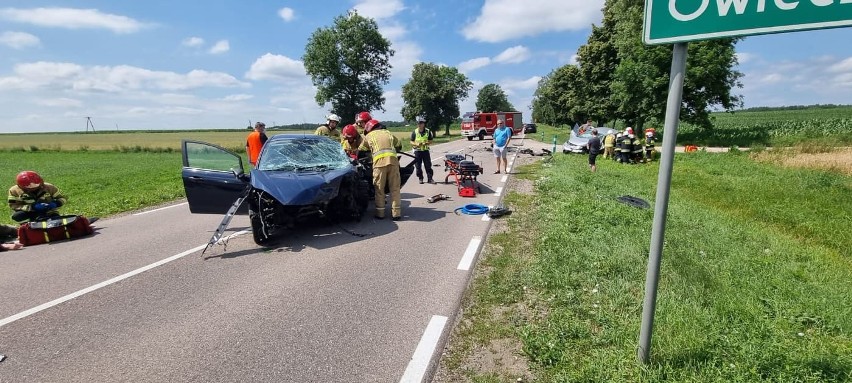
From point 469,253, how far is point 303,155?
3.50 meters

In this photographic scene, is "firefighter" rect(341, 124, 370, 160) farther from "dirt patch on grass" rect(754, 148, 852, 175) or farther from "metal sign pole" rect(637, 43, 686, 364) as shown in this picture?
"dirt patch on grass" rect(754, 148, 852, 175)

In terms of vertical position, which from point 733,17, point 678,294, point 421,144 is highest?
point 733,17

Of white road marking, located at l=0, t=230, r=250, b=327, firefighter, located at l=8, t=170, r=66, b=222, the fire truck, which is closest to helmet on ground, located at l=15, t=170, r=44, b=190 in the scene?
firefighter, located at l=8, t=170, r=66, b=222

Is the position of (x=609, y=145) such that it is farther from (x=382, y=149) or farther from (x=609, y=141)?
(x=382, y=149)

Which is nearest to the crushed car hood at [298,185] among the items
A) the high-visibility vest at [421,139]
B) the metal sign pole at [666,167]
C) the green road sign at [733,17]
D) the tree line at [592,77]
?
the metal sign pole at [666,167]

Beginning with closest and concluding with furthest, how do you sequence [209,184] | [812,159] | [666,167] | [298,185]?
[666,167] → [298,185] → [209,184] → [812,159]

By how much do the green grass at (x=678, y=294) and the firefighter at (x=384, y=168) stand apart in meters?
2.20

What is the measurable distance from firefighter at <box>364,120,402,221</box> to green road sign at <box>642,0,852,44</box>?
18.0ft

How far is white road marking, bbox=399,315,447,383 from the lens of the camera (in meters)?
→ 2.81

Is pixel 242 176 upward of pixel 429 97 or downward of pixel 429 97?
downward

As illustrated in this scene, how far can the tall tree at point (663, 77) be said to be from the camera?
24.7 metres

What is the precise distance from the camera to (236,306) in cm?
399

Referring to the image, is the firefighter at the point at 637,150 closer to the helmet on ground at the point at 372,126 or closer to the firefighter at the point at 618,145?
the firefighter at the point at 618,145

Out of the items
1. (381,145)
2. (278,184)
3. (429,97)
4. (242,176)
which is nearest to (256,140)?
(242,176)
